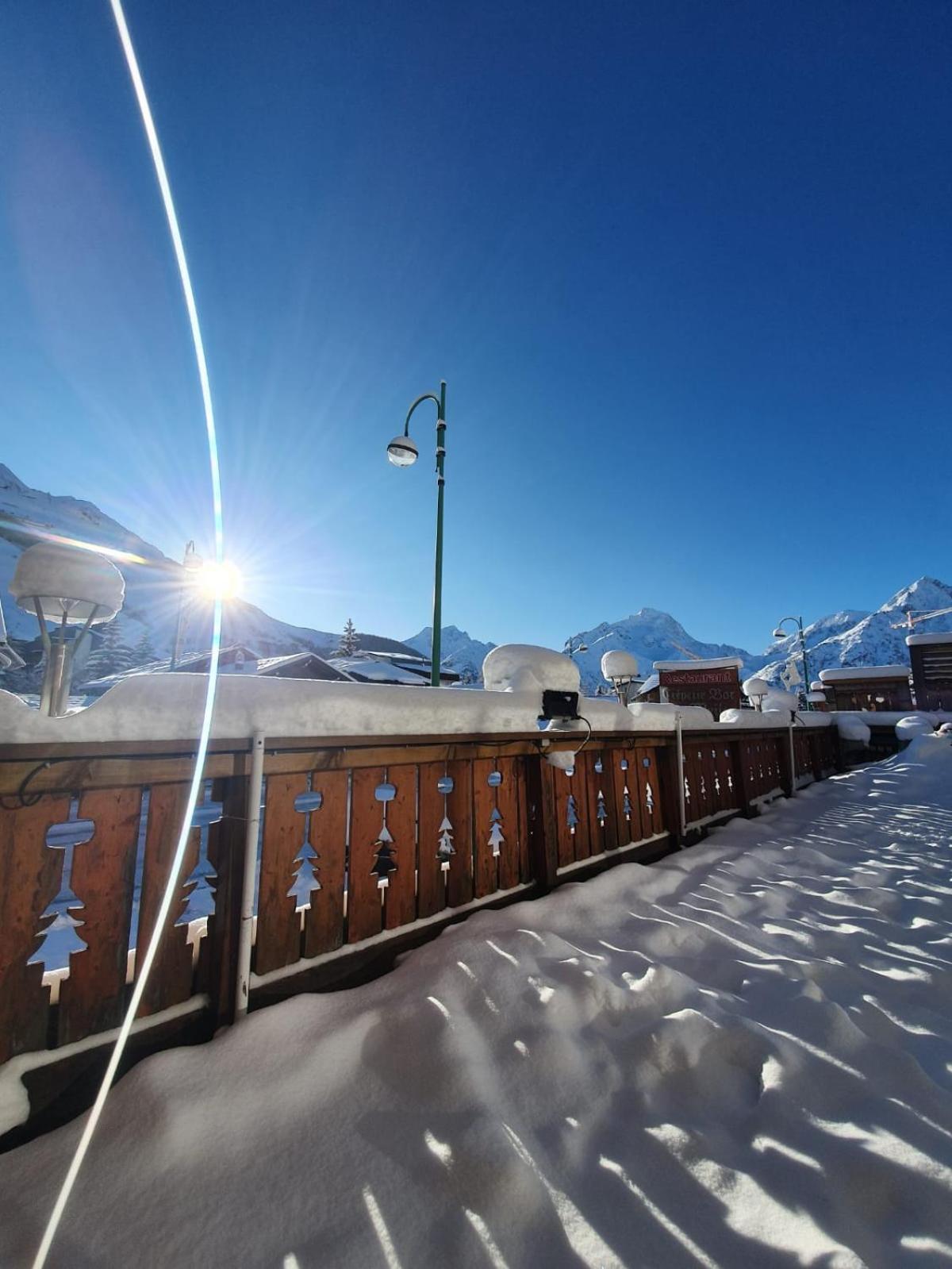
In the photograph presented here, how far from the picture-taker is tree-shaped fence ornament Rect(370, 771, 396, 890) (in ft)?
8.14

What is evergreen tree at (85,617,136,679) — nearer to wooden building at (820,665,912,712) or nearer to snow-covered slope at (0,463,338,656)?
snow-covered slope at (0,463,338,656)

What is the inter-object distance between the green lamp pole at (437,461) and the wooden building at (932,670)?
79.5ft

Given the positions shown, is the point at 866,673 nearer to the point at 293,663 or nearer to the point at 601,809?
the point at 293,663

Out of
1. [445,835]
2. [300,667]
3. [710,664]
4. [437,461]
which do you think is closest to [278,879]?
[445,835]

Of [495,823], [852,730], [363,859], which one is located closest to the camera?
[363,859]

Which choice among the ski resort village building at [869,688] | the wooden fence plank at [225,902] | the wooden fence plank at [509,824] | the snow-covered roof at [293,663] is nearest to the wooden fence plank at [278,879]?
the wooden fence plank at [225,902]

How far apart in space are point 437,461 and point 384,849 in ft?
18.4

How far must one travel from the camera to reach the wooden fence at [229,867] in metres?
1.58

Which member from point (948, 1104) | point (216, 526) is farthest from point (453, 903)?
point (216, 526)

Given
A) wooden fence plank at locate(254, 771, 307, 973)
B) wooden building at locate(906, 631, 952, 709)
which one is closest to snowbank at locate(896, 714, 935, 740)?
wooden building at locate(906, 631, 952, 709)

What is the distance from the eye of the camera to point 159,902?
1.80m

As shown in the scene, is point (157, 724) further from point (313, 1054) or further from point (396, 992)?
point (396, 992)

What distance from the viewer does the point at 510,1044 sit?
5.99 feet

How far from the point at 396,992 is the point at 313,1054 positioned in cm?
43
